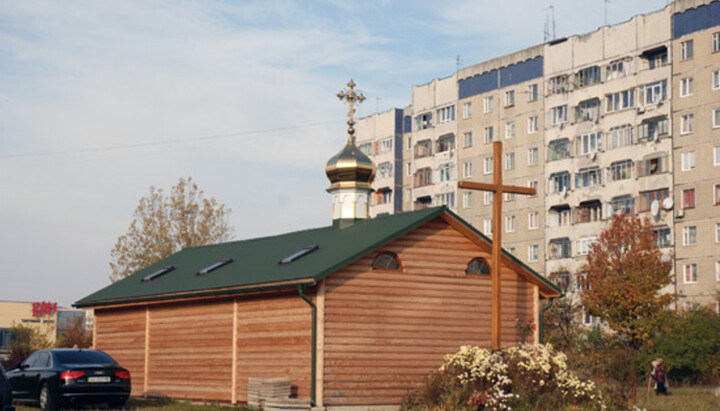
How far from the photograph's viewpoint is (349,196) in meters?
34.1

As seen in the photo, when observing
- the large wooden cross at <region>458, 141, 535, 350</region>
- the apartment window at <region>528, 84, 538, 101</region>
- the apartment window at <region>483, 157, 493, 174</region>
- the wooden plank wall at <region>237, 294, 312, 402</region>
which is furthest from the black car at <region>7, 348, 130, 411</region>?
the apartment window at <region>483, 157, 493, 174</region>

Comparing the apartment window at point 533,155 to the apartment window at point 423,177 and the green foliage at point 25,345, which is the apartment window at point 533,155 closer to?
the apartment window at point 423,177

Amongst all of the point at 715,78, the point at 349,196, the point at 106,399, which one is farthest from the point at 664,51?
the point at 106,399

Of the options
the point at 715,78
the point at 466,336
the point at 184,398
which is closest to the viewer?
the point at 466,336

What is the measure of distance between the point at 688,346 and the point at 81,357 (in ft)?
112

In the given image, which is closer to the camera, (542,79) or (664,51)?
(664,51)

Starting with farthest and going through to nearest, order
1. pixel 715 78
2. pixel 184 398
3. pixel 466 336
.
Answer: pixel 715 78 < pixel 184 398 < pixel 466 336

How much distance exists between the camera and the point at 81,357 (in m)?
26.6

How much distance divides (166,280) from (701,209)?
1620 inches

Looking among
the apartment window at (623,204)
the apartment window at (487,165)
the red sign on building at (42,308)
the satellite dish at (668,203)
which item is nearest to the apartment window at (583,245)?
the apartment window at (623,204)

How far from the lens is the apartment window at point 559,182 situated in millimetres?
76062

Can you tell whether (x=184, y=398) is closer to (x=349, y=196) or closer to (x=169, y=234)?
(x=349, y=196)

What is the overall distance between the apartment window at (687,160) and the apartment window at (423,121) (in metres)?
27.9

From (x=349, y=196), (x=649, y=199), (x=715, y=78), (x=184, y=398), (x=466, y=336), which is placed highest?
(x=715, y=78)
